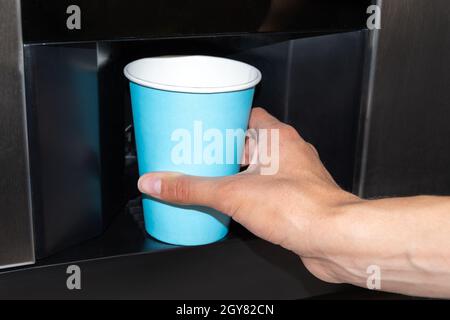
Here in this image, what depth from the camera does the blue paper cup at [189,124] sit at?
23.2 inches

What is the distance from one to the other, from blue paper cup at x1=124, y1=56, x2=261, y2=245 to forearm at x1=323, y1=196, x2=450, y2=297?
0.15 m

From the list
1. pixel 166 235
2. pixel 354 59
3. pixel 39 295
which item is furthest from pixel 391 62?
pixel 39 295

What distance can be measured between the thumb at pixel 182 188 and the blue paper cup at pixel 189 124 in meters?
0.02

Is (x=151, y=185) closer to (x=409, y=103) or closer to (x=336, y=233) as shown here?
(x=336, y=233)

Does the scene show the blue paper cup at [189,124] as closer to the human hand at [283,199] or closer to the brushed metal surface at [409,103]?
the human hand at [283,199]

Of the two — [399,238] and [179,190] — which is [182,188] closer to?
[179,190]

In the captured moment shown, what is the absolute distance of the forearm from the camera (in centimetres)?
50

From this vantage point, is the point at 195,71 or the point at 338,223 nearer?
the point at 338,223

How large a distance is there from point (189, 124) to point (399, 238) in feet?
0.68

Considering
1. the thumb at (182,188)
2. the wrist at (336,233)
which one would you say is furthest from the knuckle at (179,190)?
the wrist at (336,233)

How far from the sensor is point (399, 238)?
0.51 m

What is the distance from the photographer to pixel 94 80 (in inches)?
23.1

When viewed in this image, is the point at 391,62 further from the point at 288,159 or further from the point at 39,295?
the point at 39,295

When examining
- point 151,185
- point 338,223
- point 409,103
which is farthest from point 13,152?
point 409,103
